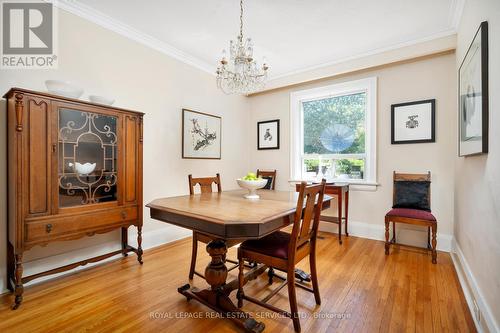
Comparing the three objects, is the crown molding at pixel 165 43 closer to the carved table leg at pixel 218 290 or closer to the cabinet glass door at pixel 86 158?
the cabinet glass door at pixel 86 158

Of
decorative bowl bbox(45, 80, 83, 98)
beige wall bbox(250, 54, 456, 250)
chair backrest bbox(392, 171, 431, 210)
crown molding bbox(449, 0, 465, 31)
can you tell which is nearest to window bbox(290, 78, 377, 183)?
beige wall bbox(250, 54, 456, 250)

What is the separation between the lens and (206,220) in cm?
144

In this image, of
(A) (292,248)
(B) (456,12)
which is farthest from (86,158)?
(B) (456,12)

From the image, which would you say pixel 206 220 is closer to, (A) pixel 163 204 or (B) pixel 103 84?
(A) pixel 163 204

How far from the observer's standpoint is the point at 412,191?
3.08 meters

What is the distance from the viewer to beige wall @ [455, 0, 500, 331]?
1405mm

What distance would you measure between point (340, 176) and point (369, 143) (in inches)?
25.9

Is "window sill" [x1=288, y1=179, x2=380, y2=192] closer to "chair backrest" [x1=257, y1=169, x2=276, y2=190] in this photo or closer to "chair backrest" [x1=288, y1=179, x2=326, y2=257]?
"chair backrest" [x1=257, y1=169, x2=276, y2=190]

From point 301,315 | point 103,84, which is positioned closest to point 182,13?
point 103,84

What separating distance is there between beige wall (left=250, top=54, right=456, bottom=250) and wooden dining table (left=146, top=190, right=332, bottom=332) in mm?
2194

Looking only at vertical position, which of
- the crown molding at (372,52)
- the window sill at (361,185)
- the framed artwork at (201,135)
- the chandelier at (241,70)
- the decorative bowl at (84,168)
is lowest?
the window sill at (361,185)

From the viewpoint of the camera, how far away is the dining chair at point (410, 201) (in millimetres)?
2805

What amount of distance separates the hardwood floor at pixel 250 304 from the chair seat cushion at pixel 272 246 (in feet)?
1.57

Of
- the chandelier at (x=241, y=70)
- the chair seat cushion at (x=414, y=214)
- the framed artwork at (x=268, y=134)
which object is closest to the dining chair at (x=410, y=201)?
the chair seat cushion at (x=414, y=214)
